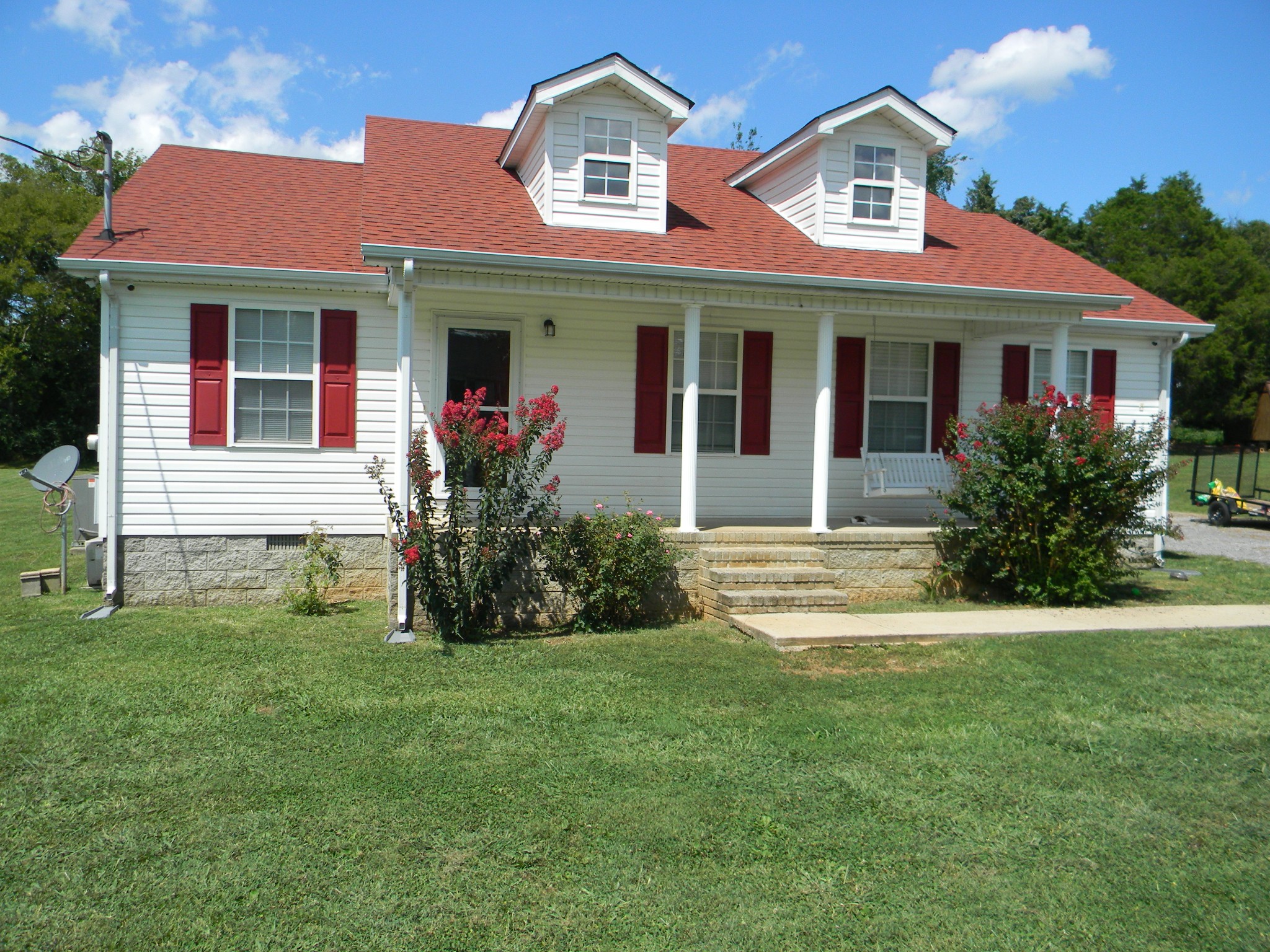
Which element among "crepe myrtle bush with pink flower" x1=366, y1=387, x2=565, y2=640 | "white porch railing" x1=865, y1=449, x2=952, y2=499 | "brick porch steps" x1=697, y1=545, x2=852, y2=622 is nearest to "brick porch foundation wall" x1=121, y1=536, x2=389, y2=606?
"crepe myrtle bush with pink flower" x1=366, y1=387, x2=565, y2=640

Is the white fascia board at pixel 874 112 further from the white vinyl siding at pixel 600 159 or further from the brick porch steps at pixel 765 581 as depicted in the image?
the brick porch steps at pixel 765 581

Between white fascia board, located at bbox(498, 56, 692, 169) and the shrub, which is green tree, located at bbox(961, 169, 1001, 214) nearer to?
white fascia board, located at bbox(498, 56, 692, 169)

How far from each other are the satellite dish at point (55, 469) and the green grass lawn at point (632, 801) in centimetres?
375

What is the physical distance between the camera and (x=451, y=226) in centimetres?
923

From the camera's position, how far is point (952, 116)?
42844mm

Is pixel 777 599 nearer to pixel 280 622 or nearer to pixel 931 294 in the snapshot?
pixel 931 294

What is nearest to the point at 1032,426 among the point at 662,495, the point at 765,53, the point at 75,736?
the point at 662,495

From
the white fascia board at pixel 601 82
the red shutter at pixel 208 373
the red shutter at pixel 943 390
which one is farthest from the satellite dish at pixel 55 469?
the red shutter at pixel 943 390

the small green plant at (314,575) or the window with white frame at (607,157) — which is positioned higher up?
the window with white frame at (607,157)

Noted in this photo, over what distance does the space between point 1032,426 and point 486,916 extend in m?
7.69

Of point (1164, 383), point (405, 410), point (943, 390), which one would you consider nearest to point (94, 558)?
point (405, 410)

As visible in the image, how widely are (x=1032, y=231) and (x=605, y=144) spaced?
34790 millimetres

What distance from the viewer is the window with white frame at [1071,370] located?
40.9ft

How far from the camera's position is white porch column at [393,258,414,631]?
26.7ft
